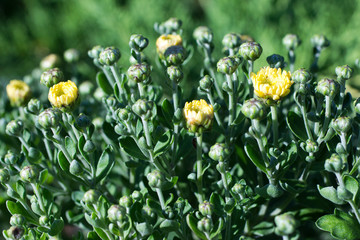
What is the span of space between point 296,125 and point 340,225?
0.57 feet

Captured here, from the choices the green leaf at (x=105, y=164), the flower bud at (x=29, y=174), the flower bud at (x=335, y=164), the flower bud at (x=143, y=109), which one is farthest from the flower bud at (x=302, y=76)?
the flower bud at (x=29, y=174)

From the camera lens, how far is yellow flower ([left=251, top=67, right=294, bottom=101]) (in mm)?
696

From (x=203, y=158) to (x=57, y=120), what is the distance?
0.26m

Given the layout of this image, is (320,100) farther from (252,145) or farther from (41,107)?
(41,107)

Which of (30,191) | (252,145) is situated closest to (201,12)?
(30,191)

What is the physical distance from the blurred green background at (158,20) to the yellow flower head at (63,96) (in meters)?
0.73

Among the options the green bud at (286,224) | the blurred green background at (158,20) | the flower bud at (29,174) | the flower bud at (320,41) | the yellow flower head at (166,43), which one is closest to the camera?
the green bud at (286,224)

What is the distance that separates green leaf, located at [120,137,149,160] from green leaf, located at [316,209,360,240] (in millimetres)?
303

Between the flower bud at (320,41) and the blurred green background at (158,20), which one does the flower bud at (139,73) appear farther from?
the blurred green background at (158,20)

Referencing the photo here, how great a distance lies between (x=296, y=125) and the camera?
750mm

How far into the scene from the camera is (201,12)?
7.64 ft

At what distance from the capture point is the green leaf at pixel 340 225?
68cm

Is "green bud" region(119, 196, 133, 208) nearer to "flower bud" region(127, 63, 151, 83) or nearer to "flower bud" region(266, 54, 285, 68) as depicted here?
"flower bud" region(127, 63, 151, 83)

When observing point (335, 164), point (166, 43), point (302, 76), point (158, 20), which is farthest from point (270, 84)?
point (158, 20)
